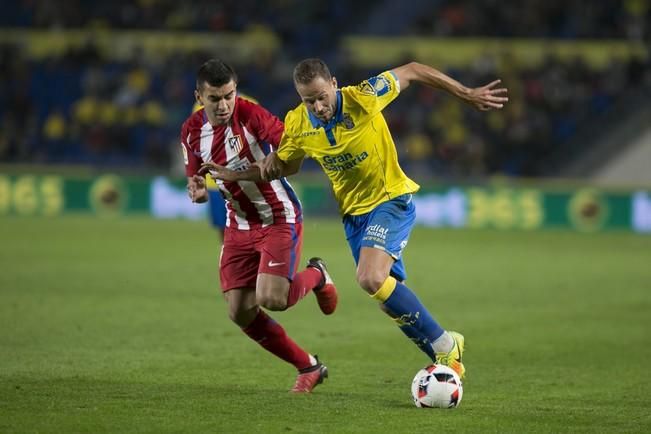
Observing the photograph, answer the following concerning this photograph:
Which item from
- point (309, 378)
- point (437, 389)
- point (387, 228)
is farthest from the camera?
point (309, 378)

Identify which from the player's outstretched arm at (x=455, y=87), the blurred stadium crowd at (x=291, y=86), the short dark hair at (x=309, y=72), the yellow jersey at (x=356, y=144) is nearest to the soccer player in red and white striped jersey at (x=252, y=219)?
the yellow jersey at (x=356, y=144)

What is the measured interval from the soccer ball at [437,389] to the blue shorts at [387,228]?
77 cm

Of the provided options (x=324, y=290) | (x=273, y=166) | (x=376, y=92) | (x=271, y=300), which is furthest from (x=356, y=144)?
(x=324, y=290)

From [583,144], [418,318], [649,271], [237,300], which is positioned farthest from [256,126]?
[583,144]

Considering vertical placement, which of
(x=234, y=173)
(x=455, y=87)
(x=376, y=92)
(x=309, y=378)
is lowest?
(x=309, y=378)

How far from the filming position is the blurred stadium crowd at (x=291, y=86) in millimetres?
23906

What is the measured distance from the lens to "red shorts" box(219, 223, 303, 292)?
23.1ft

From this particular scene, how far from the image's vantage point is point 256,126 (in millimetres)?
7090

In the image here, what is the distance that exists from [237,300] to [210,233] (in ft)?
43.8

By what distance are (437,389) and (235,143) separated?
6.73 feet

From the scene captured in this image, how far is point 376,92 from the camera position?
22.4ft

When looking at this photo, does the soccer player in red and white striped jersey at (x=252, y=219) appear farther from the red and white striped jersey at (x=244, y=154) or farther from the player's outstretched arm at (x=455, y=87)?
the player's outstretched arm at (x=455, y=87)

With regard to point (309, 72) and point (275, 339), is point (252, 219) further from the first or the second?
point (309, 72)

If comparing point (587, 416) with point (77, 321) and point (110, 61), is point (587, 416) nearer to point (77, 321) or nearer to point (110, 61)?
point (77, 321)
